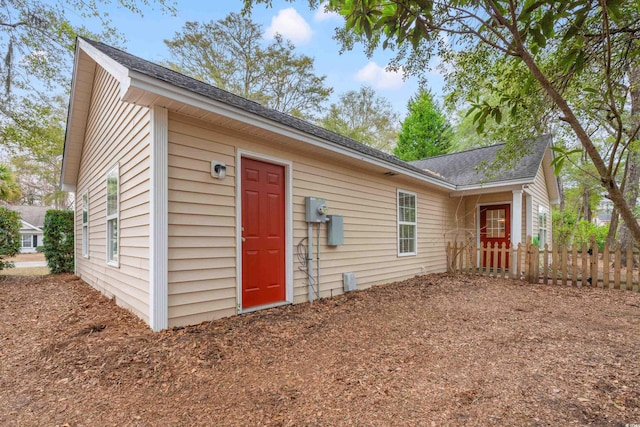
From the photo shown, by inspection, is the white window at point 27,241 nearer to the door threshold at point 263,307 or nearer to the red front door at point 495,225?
the door threshold at point 263,307

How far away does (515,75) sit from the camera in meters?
3.23

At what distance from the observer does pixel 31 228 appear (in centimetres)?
2644

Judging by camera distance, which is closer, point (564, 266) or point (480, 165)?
point (564, 266)

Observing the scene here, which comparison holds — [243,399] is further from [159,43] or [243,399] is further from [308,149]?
[159,43]

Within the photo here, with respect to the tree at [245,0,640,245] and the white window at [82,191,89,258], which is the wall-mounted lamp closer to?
the tree at [245,0,640,245]

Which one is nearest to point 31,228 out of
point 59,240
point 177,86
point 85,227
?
point 59,240

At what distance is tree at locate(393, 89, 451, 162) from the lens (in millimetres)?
19000

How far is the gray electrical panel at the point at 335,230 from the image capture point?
5129mm

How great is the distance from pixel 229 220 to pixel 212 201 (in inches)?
12.4

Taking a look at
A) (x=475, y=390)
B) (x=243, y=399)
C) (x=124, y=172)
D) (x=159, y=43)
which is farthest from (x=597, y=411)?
(x=159, y=43)

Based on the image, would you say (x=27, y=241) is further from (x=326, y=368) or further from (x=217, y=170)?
(x=326, y=368)

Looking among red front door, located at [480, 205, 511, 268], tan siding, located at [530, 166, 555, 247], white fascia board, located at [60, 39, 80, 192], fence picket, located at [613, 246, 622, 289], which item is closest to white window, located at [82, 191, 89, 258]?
white fascia board, located at [60, 39, 80, 192]

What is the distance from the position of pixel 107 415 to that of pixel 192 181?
7.52ft

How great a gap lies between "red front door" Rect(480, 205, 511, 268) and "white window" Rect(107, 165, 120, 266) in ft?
29.3
